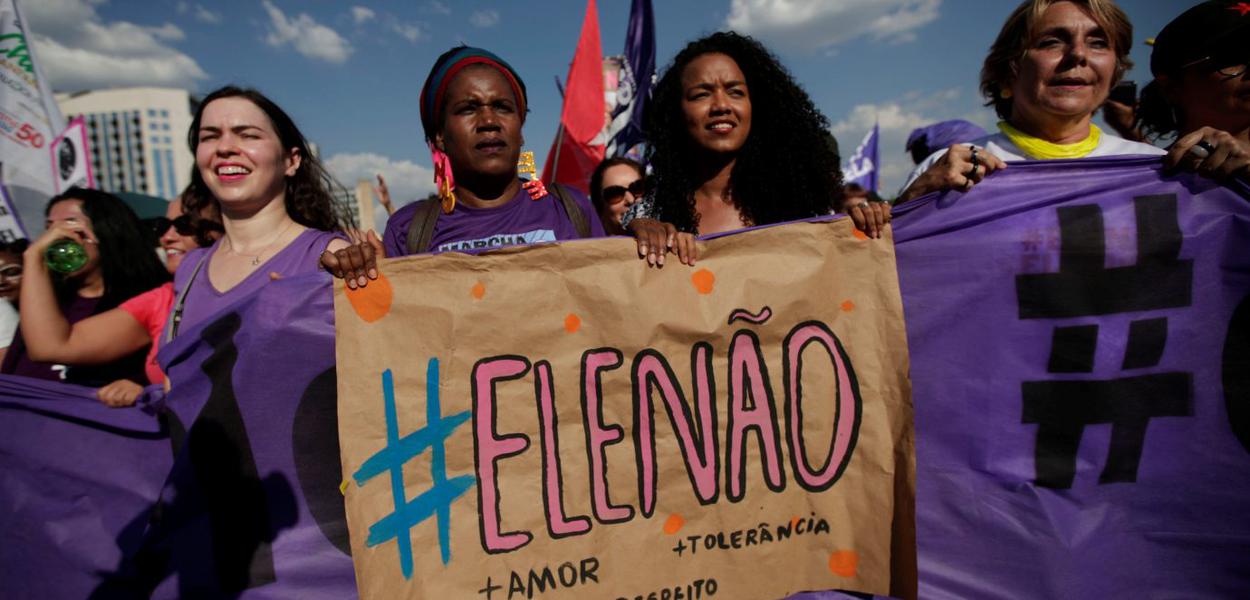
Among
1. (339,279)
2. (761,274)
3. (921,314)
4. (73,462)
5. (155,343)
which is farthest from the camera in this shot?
(155,343)

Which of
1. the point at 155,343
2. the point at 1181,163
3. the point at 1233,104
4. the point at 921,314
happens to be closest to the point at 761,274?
the point at 921,314

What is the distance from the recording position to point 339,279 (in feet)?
5.44

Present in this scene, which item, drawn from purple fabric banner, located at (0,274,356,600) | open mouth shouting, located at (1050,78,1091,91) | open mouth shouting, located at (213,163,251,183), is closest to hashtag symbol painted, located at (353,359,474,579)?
purple fabric banner, located at (0,274,356,600)

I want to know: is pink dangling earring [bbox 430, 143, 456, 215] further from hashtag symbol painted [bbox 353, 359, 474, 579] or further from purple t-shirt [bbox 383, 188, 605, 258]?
hashtag symbol painted [bbox 353, 359, 474, 579]

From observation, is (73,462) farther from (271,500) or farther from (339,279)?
(339,279)

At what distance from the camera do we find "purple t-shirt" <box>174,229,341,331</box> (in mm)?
1920

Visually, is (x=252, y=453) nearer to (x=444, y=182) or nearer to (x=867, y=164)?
(x=444, y=182)

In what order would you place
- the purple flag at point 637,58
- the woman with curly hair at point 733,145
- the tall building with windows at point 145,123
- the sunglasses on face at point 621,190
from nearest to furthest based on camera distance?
the woman with curly hair at point 733,145, the sunglasses on face at point 621,190, the purple flag at point 637,58, the tall building with windows at point 145,123

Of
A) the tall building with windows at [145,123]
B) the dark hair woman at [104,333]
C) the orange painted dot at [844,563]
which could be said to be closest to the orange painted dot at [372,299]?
the dark hair woman at [104,333]

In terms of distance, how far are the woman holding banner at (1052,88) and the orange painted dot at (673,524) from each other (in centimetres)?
121

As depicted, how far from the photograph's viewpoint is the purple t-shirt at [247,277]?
1920 millimetres

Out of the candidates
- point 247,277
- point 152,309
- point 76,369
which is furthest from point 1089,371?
point 76,369

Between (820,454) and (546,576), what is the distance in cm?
86

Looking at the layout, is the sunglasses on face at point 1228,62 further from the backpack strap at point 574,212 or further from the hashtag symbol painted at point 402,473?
the hashtag symbol painted at point 402,473
